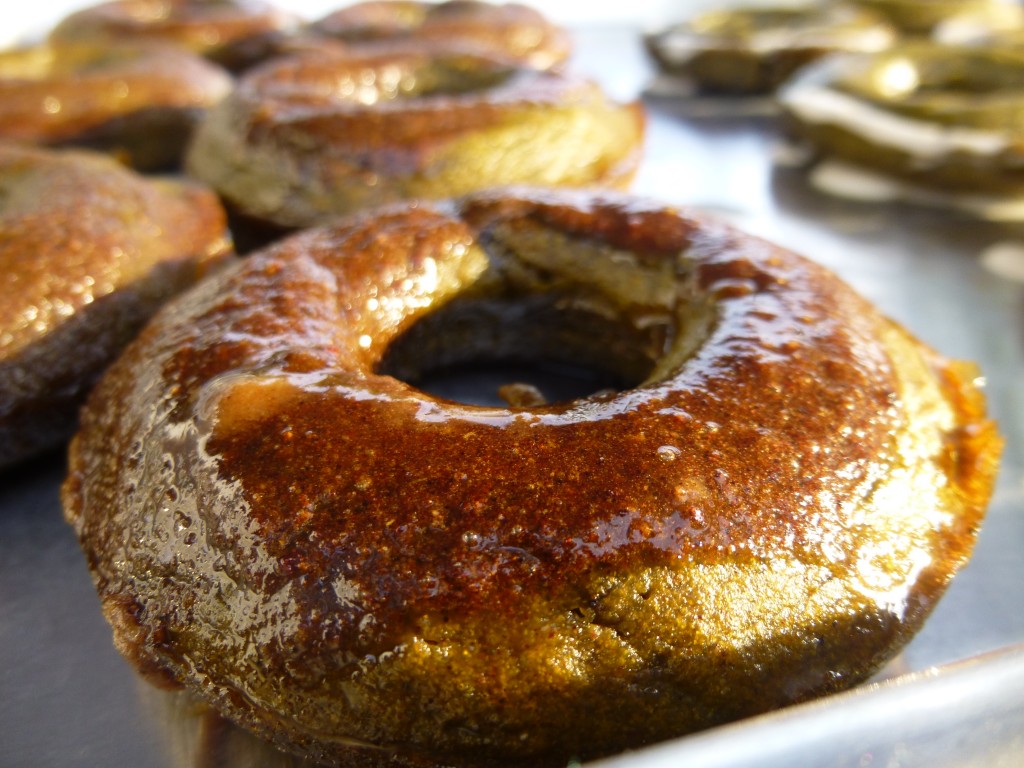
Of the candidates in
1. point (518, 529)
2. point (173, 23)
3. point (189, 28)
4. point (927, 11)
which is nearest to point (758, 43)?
point (927, 11)

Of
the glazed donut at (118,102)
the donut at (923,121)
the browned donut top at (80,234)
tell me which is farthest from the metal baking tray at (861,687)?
the glazed donut at (118,102)

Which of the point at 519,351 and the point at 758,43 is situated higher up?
the point at 758,43

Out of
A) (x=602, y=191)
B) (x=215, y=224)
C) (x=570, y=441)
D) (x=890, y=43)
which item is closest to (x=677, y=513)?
(x=570, y=441)

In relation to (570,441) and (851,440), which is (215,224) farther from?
(851,440)

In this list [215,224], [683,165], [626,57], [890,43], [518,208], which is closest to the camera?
[518,208]

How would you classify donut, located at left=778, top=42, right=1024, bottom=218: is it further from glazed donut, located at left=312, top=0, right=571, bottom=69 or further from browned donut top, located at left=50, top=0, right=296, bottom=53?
browned donut top, located at left=50, top=0, right=296, bottom=53

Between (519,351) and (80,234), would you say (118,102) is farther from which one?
(519,351)
